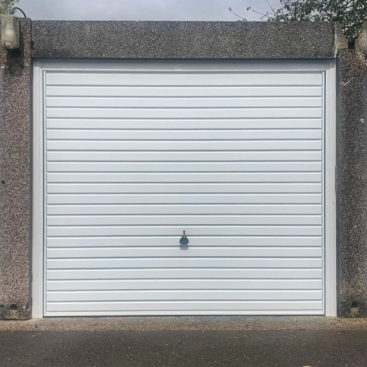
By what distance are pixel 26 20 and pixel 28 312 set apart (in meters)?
3.07

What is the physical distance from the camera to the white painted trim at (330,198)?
4.87m

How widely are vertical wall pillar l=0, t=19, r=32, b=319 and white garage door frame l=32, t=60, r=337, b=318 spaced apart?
108mm

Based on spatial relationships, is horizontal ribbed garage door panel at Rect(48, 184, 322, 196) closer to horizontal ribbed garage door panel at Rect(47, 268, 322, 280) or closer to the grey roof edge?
horizontal ribbed garage door panel at Rect(47, 268, 322, 280)

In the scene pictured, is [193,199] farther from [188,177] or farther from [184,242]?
[184,242]

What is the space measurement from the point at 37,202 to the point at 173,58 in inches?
83.2

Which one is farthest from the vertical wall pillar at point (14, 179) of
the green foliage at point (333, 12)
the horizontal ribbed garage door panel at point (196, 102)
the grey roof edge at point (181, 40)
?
the green foliage at point (333, 12)

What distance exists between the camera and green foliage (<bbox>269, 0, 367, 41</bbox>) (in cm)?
764

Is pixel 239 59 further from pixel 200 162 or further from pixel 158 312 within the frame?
pixel 158 312

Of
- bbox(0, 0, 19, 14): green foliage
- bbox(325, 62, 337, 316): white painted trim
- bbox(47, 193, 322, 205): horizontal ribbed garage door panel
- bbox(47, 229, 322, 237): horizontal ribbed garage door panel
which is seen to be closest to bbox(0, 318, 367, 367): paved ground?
bbox(325, 62, 337, 316): white painted trim

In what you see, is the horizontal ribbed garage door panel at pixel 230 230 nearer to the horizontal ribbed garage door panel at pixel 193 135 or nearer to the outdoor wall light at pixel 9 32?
the horizontal ribbed garage door panel at pixel 193 135

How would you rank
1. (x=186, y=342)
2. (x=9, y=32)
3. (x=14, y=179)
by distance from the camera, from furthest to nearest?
(x=14, y=179)
(x=9, y=32)
(x=186, y=342)

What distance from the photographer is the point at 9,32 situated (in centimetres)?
460

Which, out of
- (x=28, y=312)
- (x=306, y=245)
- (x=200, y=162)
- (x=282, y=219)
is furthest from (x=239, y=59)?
(x=28, y=312)

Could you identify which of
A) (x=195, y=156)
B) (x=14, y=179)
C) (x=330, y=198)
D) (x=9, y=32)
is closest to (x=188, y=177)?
(x=195, y=156)
